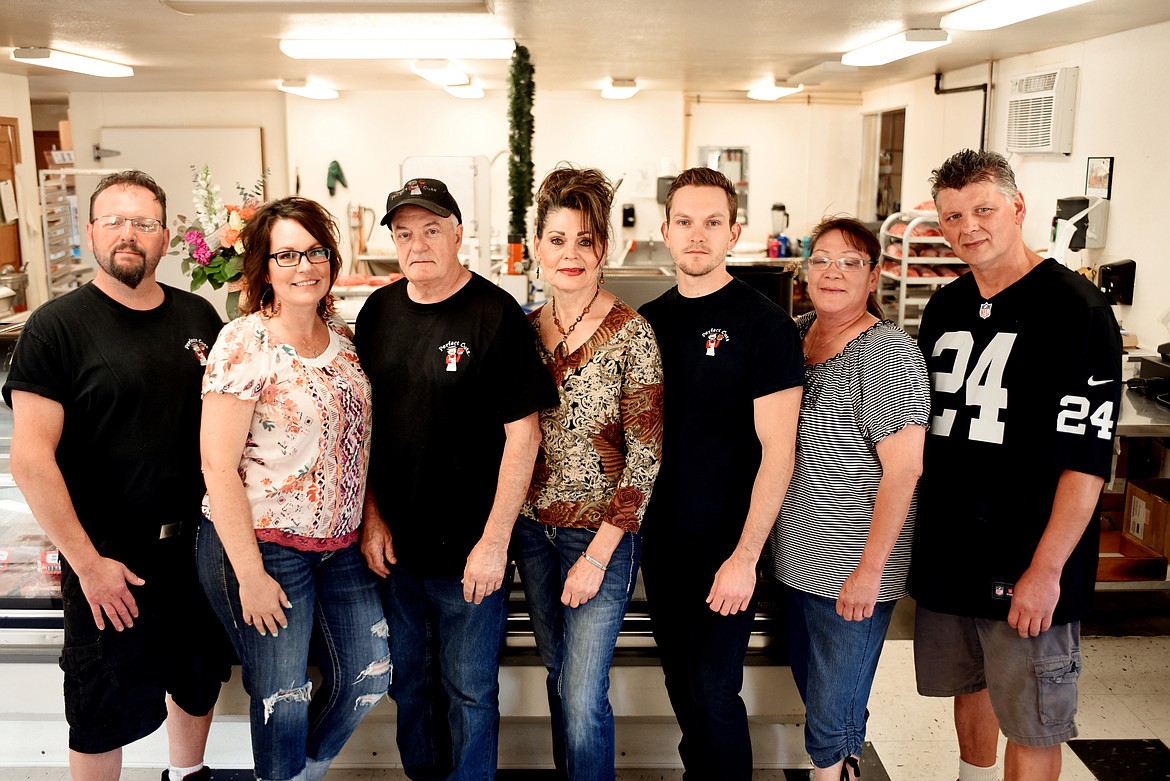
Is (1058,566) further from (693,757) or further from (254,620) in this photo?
(254,620)

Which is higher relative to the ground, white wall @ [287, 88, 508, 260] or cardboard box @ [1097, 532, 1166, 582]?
white wall @ [287, 88, 508, 260]

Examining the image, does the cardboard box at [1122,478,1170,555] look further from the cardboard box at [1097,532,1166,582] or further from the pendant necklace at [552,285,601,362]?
the pendant necklace at [552,285,601,362]

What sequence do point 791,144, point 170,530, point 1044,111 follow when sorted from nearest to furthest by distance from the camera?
point 170,530 < point 1044,111 < point 791,144

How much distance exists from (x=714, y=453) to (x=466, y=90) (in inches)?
323

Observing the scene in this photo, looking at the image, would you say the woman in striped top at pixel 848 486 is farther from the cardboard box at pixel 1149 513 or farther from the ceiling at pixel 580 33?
the ceiling at pixel 580 33

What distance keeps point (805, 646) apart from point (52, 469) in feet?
6.34

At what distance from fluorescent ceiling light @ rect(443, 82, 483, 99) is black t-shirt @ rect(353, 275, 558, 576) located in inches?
276

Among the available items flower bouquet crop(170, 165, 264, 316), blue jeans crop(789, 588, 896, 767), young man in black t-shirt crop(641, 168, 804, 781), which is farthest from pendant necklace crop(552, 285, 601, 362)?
flower bouquet crop(170, 165, 264, 316)

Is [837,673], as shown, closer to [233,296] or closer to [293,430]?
[293,430]

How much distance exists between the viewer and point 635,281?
5121mm

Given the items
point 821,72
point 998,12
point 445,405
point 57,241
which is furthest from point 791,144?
point 445,405

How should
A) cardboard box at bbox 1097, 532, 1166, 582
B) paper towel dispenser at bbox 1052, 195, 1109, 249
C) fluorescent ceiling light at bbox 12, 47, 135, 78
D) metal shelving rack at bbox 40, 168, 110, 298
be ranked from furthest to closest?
metal shelving rack at bbox 40, 168, 110, 298 → fluorescent ceiling light at bbox 12, 47, 135, 78 → paper towel dispenser at bbox 1052, 195, 1109, 249 → cardboard box at bbox 1097, 532, 1166, 582

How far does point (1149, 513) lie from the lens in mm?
4016

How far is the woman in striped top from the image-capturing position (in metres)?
2.14
